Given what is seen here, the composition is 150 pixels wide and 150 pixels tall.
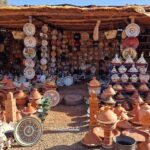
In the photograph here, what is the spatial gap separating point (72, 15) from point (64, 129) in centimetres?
350

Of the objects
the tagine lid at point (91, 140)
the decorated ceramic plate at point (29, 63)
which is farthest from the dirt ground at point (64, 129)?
the decorated ceramic plate at point (29, 63)

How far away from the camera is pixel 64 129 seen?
660 cm

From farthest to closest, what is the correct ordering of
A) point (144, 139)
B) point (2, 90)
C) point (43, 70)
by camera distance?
point (43, 70) → point (2, 90) → point (144, 139)

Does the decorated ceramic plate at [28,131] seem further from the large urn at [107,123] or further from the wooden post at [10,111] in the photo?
the large urn at [107,123]

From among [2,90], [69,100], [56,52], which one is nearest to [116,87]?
[69,100]

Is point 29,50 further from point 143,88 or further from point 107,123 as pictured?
point 107,123

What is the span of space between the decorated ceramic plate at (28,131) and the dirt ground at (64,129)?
0.35 feet

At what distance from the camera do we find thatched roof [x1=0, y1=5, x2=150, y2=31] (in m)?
8.57

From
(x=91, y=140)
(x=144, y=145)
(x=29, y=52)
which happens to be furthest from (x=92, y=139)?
(x=29, y=52)

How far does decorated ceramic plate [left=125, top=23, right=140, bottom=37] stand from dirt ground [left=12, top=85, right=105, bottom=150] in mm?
2184

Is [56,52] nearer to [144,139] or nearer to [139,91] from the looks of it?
[139,91]

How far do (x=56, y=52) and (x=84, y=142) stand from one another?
6023 mm

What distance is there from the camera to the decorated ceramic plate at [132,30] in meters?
8.85

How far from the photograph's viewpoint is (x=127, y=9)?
841 centimetres
